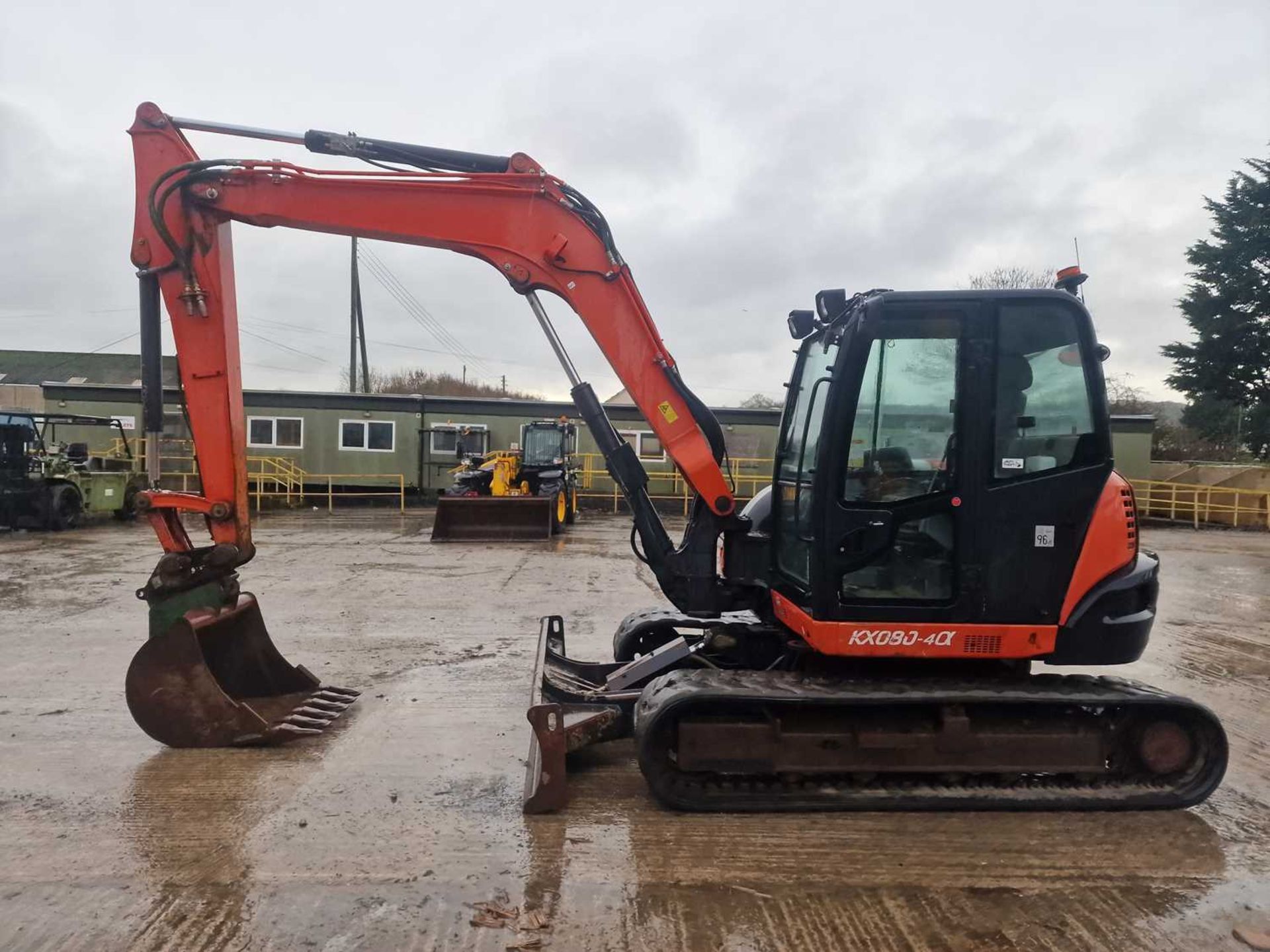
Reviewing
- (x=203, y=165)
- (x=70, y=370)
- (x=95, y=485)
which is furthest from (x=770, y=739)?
(x=70, y=370)

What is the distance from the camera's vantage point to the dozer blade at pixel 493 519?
1541cm

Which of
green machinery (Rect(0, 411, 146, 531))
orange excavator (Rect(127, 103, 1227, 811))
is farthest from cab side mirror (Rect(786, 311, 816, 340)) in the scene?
green machinery (Rect(0, 411, 146, 531))

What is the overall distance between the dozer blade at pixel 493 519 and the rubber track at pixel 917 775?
1184cm

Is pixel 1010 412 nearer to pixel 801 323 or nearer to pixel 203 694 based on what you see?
pixel 801 323

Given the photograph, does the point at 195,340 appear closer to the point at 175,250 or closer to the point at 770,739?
the point at 175,250

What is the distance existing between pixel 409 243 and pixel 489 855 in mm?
3272

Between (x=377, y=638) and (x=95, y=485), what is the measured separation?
1380 centimetres

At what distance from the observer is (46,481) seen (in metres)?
16.3

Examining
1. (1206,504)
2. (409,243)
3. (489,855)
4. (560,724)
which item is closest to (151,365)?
(409,243)

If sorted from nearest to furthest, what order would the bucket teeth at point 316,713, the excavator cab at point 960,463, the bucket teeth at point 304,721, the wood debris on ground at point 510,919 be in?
1. the wood debris on ground at point 510,919
2. the excavator cab at point 960,463
3. the bucket teeth at point 304,721
4. the bucket teeth at point 316,713

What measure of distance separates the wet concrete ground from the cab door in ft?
3.45

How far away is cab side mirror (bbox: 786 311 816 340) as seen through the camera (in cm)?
458

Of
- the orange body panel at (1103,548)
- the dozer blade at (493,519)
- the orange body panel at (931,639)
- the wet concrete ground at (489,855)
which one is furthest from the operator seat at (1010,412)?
the dozer blade at (493,519)

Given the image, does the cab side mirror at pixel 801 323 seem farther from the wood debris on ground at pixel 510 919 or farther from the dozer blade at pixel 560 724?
the wood debris on ground at pixel 510 919
